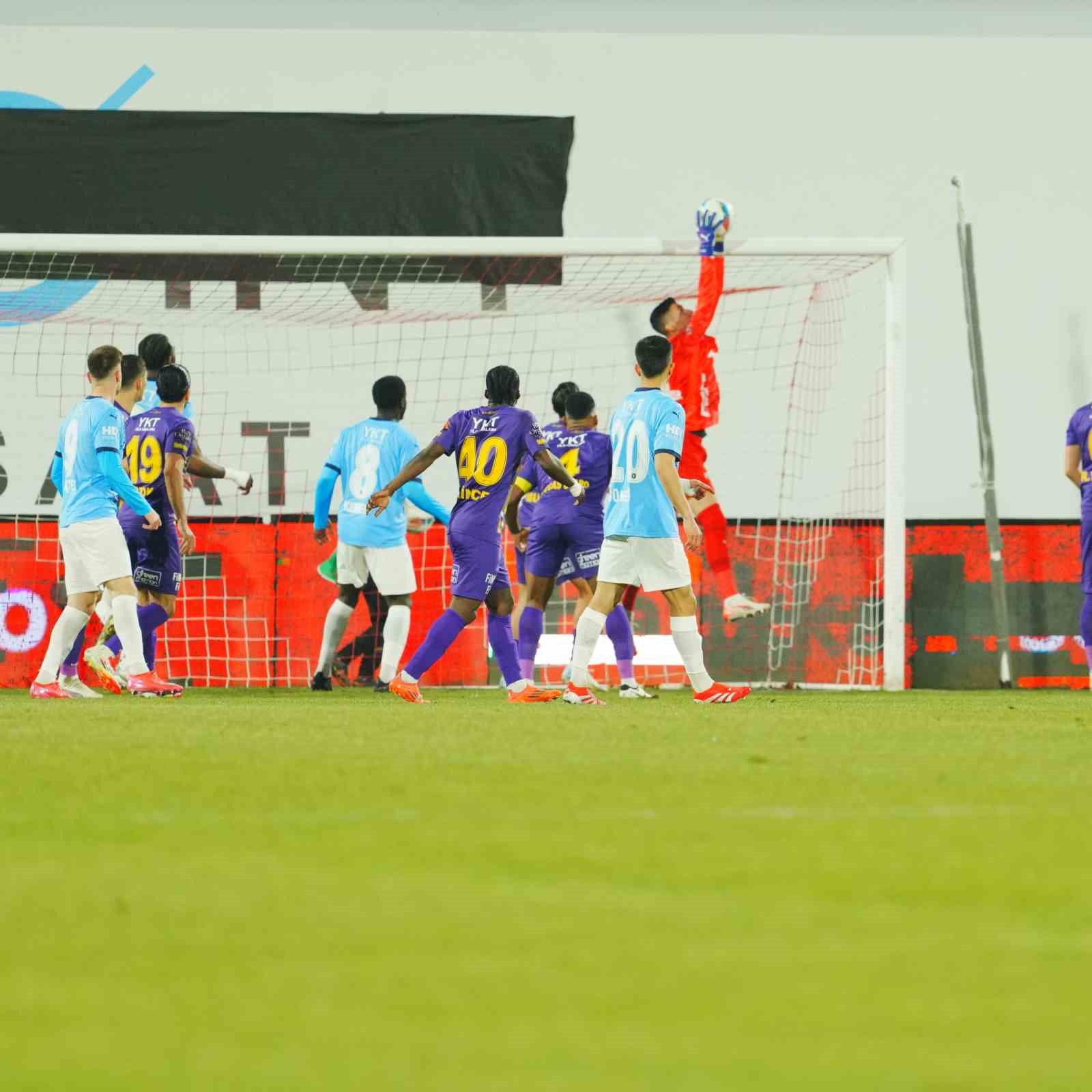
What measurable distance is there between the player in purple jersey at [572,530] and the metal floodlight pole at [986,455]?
11.0 ft

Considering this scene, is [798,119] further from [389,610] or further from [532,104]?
[389,610]

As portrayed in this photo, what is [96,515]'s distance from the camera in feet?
29.5

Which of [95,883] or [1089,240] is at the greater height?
[1089,240]

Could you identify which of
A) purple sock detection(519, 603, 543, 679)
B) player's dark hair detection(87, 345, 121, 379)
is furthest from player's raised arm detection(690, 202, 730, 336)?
player's dark hair detection(87, 345, 121, 379)

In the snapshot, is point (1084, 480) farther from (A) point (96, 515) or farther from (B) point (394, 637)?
(A) point (96, 515)

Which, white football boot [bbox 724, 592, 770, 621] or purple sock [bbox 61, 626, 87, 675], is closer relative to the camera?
white football boot [bbox 724, 592, 770, 621]

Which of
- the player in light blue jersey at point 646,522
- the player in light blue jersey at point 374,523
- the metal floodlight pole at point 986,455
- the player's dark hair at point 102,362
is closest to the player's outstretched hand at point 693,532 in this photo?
the player in light blue jersey at point 646,522

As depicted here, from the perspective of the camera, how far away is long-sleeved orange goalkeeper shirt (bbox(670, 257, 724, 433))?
9711mm

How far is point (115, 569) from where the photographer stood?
895 centimetres

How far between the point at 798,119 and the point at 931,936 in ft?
44.7

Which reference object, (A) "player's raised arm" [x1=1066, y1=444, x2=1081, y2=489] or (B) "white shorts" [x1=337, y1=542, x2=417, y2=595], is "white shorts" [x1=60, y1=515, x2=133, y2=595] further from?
(A) "player's raised arm" [x1=1066, y1=444, x2=1081, y2=489]

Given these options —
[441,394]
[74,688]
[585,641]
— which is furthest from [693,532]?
[441,394]

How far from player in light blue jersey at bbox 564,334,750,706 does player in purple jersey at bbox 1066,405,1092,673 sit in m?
3.71

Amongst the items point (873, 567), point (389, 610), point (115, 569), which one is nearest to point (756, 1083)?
point (115, 569)
